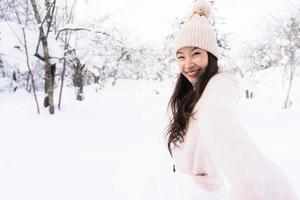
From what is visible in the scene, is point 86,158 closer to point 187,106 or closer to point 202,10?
point 202,10

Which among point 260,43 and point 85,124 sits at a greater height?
point 260,43

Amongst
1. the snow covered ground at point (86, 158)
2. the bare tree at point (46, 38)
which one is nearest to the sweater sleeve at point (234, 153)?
the snow covered ground at point (86, 158)

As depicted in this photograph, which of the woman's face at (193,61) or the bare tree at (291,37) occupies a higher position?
the bare tree at (291,37)

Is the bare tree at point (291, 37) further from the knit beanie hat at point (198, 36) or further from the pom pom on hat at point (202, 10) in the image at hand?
the knit beanie hat at point (198, 36)

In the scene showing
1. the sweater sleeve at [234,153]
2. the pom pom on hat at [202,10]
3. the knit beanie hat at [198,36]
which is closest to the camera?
the sweater sleeve at [234,153]

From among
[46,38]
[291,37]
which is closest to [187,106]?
[46,38]

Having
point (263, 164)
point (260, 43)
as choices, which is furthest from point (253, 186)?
point (260, 43)

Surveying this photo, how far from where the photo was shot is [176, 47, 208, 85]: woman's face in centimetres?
149

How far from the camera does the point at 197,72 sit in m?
1.50

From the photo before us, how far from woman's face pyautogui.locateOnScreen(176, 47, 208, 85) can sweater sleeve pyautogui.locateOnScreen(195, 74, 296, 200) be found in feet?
0.93

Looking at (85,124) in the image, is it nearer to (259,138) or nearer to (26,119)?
(26,119)

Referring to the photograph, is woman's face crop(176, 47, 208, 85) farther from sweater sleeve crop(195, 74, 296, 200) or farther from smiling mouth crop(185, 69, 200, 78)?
sweater sleeve crop(195, 74, 296, 200)

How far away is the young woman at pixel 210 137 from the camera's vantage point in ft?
2.48

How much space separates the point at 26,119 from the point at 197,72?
28.7 feet
